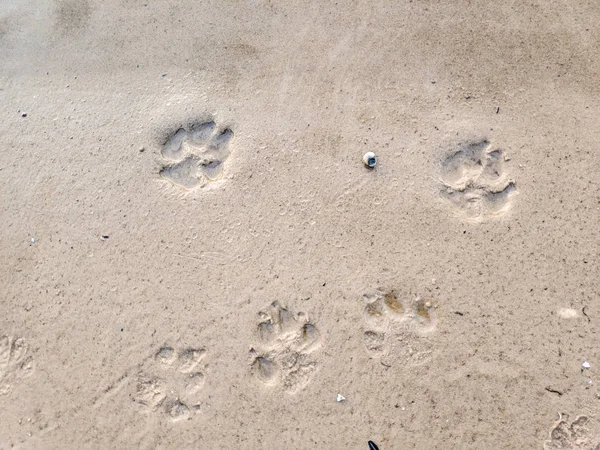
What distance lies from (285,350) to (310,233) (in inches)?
38.5

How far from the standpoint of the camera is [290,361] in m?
3.17

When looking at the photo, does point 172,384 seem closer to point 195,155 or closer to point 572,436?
point 195,155

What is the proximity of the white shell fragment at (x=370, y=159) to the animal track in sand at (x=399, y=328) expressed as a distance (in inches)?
42.2

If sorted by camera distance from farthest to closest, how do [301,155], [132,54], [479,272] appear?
1. [132,54]
2. [301,155]
3. [479,272]

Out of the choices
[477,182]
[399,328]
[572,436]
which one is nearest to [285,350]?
[399,328]

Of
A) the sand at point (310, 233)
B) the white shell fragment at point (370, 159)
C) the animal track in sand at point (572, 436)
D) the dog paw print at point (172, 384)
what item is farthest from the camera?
the white shell fragment at point (370, 159)

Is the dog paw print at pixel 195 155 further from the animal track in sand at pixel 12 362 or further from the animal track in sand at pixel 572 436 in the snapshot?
the animal track in sand at pixel 572 436

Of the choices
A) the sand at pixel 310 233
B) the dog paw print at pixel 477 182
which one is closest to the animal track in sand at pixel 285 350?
the sand at pixel 310 233

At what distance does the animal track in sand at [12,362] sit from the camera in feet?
10.9

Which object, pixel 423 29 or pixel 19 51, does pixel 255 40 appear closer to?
pixel 423 29

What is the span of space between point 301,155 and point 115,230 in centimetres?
175

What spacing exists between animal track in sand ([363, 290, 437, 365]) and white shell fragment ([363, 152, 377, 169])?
3.52 feet

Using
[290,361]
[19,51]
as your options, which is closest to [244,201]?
[290,361]

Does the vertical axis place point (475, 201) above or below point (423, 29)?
below
